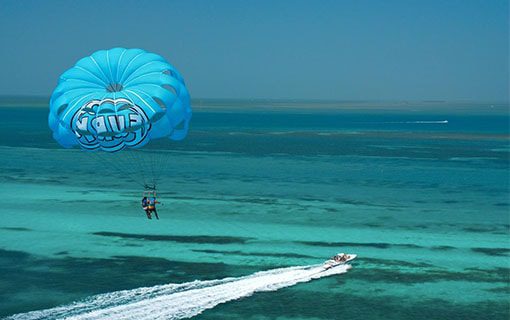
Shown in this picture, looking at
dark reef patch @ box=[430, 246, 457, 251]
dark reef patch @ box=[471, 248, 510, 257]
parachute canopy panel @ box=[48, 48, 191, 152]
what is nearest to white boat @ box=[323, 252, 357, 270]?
dark reef patch @ box=[430, 246, 457, 251]

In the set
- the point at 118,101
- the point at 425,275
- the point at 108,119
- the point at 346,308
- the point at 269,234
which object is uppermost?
the point at 118,101

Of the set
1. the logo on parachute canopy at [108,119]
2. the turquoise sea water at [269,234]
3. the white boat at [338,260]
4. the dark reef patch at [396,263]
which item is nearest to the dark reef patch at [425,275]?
the turquoise sea water at [269,234]

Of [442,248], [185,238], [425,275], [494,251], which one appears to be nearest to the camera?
[425,275]

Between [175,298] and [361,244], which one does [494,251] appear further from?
[175,298]

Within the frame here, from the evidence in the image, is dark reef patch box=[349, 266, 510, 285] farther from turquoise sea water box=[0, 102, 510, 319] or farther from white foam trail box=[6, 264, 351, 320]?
white foam trail box=[6, 264, 351, 320]

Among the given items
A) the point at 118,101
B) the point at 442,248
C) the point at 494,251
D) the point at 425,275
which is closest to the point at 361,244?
the point at 442,248

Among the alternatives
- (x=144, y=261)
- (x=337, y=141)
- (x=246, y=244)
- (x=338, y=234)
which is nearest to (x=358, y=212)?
(x=338, y=234)
